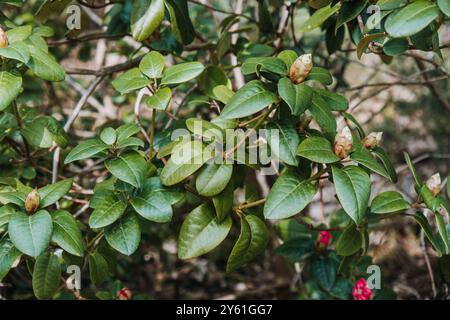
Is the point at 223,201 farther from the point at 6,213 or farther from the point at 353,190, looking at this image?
the point at 6,213

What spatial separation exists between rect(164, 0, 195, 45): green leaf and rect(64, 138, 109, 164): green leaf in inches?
15.4

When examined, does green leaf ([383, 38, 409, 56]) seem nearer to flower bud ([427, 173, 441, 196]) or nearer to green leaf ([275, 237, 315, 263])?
flower bud ([427, 173, 441, 196])

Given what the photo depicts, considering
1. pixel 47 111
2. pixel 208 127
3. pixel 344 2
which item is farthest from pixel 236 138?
pixel 47 111

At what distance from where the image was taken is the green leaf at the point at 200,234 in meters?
1.17

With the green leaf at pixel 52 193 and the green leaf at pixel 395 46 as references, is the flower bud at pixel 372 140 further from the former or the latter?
the green leaf at pixel 52 193

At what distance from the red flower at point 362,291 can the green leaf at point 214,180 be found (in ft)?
2.23

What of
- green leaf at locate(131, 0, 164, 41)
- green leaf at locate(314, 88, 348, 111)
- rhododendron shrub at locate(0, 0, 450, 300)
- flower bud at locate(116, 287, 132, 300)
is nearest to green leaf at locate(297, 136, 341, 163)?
rhododendron shrub at locate(0, 0, 450, 300)

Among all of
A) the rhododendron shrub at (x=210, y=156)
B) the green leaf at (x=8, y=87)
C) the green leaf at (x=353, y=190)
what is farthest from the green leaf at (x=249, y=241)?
the green leaf at (x=8, y=87)

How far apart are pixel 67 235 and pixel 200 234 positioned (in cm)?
29

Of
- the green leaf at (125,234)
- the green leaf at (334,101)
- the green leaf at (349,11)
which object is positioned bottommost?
the green leaf at (125,234)

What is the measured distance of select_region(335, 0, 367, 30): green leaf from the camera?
122cm

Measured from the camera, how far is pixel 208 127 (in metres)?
1.13

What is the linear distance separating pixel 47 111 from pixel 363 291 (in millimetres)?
1581
